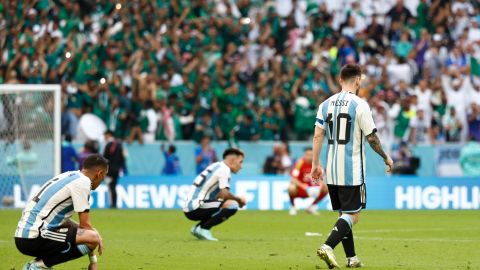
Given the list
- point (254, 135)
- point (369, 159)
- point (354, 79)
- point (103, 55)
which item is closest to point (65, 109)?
point (103, 55)

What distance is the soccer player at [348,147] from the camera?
12.2m

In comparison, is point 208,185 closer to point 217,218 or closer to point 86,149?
point 217,218

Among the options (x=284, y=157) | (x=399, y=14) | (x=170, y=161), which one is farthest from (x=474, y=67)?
(x=170, y=161)

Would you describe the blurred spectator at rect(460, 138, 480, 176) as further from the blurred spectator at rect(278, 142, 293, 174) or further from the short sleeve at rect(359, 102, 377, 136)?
the short sleeve at rect(359, 102, 377, 136)

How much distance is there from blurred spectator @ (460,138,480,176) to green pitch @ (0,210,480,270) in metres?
2.86

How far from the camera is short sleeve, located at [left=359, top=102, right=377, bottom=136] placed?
12.1 m

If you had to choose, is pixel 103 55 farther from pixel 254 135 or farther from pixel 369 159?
pixel 369 159

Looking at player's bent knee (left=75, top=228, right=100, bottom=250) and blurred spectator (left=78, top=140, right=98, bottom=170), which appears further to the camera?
blurred spectator (left=78, top=140, right=98, bottom=170)

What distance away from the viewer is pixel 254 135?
28.8m

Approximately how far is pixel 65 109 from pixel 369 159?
320 inches

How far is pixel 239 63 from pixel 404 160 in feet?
17.1

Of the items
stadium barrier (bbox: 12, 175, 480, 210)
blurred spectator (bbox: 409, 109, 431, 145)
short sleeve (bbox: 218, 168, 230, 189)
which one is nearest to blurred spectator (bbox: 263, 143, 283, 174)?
stadium barrier (bbox: 12, 175, 480, 210)

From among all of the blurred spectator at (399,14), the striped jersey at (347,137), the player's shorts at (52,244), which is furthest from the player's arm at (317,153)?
the blurred spectator at (399,14)

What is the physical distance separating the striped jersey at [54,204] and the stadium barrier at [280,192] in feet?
58.7
